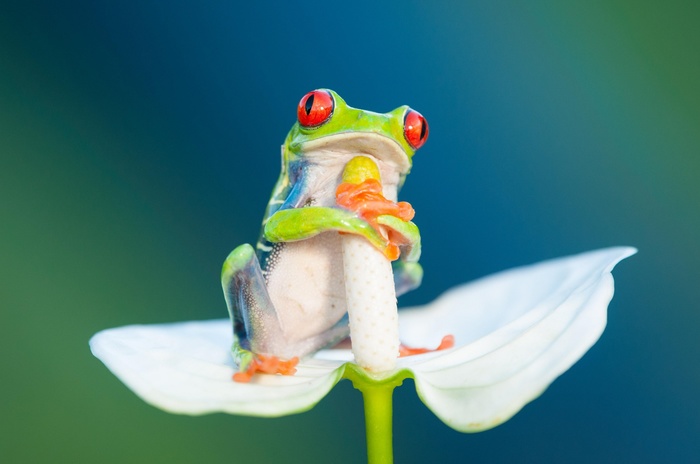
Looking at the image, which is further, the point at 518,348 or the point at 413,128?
the point at 413,128

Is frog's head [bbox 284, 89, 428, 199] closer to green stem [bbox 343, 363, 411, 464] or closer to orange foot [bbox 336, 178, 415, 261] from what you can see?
orange foot [bbox 336, 178, 415, 261]

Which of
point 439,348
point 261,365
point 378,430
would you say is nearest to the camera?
point 378,430

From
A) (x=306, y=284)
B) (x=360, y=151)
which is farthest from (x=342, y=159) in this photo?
(x=306, y=284)

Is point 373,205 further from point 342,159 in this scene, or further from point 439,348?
point 439,348

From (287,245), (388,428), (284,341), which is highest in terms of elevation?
(287,245)

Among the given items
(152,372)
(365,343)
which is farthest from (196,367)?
(365,343)

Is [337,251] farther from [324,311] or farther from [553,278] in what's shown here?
[553,278]

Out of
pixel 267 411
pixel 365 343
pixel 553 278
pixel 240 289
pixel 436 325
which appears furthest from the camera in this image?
pixel 436 325
